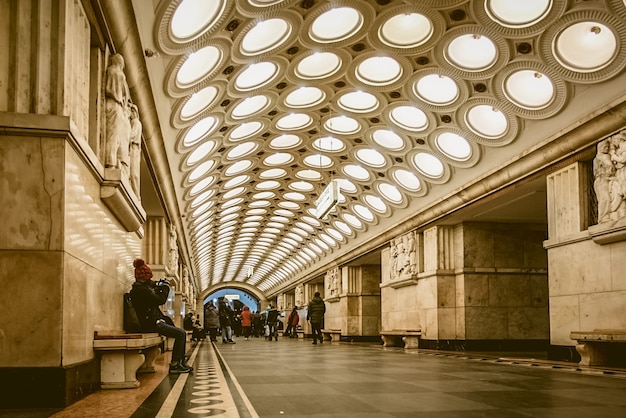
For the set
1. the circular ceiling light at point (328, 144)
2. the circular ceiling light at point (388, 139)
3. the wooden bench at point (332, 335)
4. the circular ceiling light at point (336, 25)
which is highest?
the circular ceiling light at point (336, 25)

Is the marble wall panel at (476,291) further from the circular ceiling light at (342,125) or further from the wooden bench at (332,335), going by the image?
the wooden bench at (332,335)

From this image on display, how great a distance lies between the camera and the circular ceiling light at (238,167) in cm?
2266

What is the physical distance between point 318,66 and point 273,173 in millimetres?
10358

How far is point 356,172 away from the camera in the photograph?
76.4 ft

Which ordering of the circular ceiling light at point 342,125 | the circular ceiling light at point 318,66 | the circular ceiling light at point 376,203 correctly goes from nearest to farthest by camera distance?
the circular ceiling light at point 318,66, the circular ceiling light at point 342,125, the circular ceiling light at point 376,203

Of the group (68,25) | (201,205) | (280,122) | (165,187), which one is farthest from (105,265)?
(201,205)

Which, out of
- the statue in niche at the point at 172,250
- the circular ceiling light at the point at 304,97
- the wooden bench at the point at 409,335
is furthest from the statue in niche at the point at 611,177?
the statue in niche at the point at 172,250

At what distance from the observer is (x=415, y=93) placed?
15820mm

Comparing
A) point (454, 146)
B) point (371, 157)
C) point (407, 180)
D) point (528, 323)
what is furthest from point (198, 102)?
point (528, 323)

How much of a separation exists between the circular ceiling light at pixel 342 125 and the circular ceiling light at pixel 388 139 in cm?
60

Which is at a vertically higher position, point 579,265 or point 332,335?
point 579,265

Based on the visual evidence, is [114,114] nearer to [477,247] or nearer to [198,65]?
[198,65]

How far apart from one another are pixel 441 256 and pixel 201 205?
32.7 feet

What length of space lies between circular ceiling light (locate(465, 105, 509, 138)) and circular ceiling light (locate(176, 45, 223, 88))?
6.27 metres
